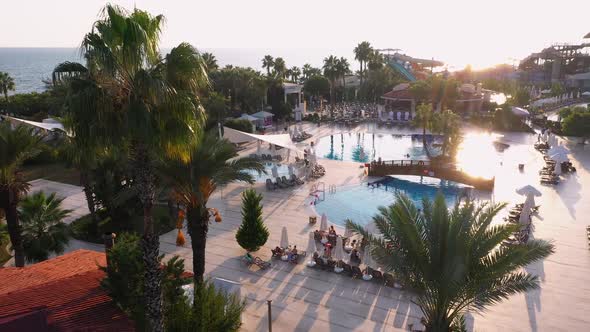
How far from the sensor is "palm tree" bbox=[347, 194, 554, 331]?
27.0 feet

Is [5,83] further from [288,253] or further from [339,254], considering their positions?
[339,254]

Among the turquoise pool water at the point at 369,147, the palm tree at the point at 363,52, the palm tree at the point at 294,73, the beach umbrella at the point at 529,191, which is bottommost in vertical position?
the turquoise pool water at the point at 369,147

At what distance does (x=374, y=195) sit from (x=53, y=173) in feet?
66.9

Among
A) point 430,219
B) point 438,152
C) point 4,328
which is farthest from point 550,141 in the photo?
point 4,328

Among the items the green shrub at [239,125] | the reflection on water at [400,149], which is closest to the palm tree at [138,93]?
the reflection on water at [400,149]

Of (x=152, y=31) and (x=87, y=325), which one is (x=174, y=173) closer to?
(x=87, y=325)

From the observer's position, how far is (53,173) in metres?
28.7

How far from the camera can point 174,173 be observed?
1123cm

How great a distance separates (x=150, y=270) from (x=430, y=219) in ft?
17.7

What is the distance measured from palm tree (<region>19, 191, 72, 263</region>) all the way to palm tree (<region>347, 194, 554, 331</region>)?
28.9ft

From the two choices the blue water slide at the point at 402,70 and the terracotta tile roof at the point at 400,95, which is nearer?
the terracotta tile roof at the point at 400,95

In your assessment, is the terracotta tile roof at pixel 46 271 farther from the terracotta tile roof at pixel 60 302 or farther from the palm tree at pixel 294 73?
the palm tree at pixel 294 73

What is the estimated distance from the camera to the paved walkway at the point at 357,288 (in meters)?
11.9

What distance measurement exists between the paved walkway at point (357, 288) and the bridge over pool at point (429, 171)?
75.7 inches
